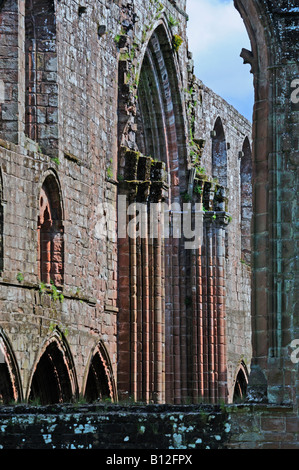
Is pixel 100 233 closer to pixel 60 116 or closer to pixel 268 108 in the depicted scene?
pixel 60 116

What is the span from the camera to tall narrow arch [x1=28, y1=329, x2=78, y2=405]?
18.9 metres

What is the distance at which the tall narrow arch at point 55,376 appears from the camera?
1889 cm

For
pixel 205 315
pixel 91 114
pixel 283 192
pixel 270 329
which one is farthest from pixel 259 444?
pixel 205 315

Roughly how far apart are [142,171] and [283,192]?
39.0ft

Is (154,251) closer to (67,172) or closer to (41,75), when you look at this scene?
(67,172)

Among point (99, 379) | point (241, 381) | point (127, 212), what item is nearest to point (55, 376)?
point (99, 379)

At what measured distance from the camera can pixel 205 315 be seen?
26484 millimetres

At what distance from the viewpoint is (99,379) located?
21.4m

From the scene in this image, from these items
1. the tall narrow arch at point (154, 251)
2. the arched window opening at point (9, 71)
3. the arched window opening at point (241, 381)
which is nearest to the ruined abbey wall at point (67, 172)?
the arched window opening at point (9, 71)

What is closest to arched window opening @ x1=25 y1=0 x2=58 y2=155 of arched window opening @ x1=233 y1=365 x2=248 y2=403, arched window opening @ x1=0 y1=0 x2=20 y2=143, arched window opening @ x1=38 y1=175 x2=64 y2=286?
arched window opening @ x1=38 y1=175 x2=64 y2=286

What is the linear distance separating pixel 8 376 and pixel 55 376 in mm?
1979

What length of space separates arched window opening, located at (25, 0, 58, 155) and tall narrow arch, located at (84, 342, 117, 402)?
11.7 ft

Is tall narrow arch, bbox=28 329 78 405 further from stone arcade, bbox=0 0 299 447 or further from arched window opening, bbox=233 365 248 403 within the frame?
arched window opening, bbox=233 365 248 403

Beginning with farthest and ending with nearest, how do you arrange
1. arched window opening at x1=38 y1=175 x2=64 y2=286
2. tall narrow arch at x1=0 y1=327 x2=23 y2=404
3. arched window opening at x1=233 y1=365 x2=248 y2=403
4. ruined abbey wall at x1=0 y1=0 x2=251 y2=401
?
arched window opening at x1=233 y1=365 x2=248 y2=403
arched window opening at x1=38 y1=175 x2=64 y2=286
ruined abbey wall at x1=0 y1=0 x2=251 y2=401
tall narrow arch at x1=0 y1=327 x2=23 y2=404
